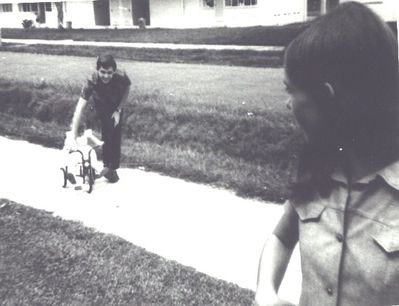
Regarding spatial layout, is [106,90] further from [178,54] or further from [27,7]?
[27,7]

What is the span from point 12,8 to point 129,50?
21.8 m

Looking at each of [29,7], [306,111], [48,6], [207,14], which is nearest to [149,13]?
[207,14]

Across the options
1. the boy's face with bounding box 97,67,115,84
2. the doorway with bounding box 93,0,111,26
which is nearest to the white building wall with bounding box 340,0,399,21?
the boy's face with bounding box 97,67,115,84

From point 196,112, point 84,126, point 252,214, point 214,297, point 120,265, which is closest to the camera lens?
point 214,297

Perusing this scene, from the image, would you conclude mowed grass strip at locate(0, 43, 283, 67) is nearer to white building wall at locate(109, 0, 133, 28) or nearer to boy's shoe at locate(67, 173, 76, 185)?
boy's shoe at locate(67, 173, 76, 185)

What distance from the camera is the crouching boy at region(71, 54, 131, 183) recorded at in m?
5.29

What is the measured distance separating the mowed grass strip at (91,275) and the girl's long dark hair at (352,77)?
2365 millimetres

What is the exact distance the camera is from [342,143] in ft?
3.46

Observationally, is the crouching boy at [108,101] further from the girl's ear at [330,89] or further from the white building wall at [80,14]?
the white building wall at [80,14]

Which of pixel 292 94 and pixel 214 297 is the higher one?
pixel 292 94

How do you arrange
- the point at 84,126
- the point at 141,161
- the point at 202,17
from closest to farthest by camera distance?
the point at 141,161, the point at 84,126, the point at 202,17

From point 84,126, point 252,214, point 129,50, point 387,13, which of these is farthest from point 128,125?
point 129,50

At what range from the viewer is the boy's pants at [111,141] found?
5.65 m

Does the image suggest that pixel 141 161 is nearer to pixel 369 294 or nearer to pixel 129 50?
pixel 369 294
